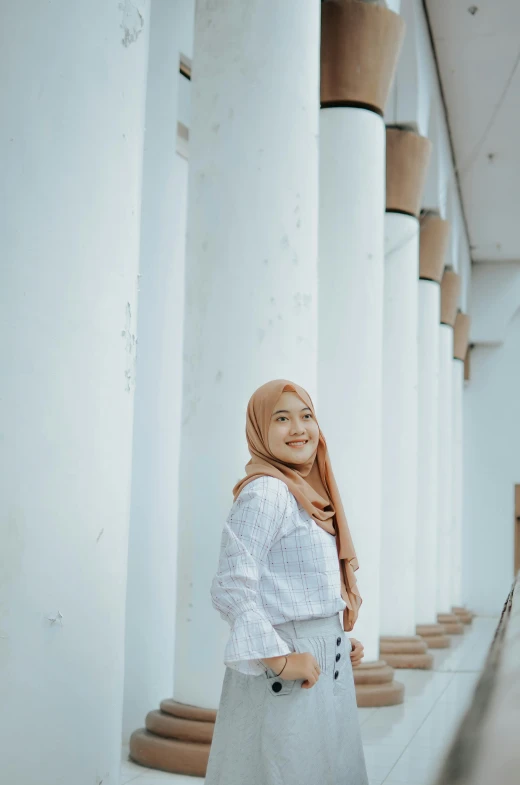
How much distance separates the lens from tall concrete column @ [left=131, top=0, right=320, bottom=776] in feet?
11.5

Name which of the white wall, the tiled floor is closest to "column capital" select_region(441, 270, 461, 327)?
the white wall

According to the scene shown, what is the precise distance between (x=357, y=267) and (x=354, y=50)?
1.19m

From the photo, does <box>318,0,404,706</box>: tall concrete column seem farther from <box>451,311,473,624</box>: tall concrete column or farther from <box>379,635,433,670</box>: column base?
<box>451,311,473,624</box>: tall concrete column

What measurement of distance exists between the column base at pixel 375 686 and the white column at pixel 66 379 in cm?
334

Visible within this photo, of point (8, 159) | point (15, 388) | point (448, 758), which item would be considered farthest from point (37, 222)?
point (448, 758)

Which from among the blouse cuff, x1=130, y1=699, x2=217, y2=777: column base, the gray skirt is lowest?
x1=130, y1=699, x2=217, y2=777: column base

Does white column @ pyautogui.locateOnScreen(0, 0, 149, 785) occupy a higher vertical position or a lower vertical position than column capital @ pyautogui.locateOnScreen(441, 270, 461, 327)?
lower

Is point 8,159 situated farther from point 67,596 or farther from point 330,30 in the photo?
point 330,30

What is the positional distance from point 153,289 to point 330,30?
1932 millimetres

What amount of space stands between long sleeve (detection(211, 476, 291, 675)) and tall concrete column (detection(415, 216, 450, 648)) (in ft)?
22.9

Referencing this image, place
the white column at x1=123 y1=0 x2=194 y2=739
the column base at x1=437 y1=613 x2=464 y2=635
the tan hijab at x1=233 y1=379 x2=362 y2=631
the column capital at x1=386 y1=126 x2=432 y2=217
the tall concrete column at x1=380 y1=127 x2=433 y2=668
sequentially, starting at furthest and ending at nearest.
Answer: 1. the column base at x1=437 y1=613 x2=464 y2=635
2. the column capital at x1=386 y1=126 x2=432 y2=217
3. the tall concrete column at x1=380 y1=127 x2=433 y2=668
4. the white column at x1=123 y1=0 x2=194 y2=739
5. the tan hijab at x1=233 y1=379 x2=362 y2=631

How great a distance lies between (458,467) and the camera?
13.3m

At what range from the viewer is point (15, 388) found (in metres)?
1.78

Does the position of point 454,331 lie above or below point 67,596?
above
